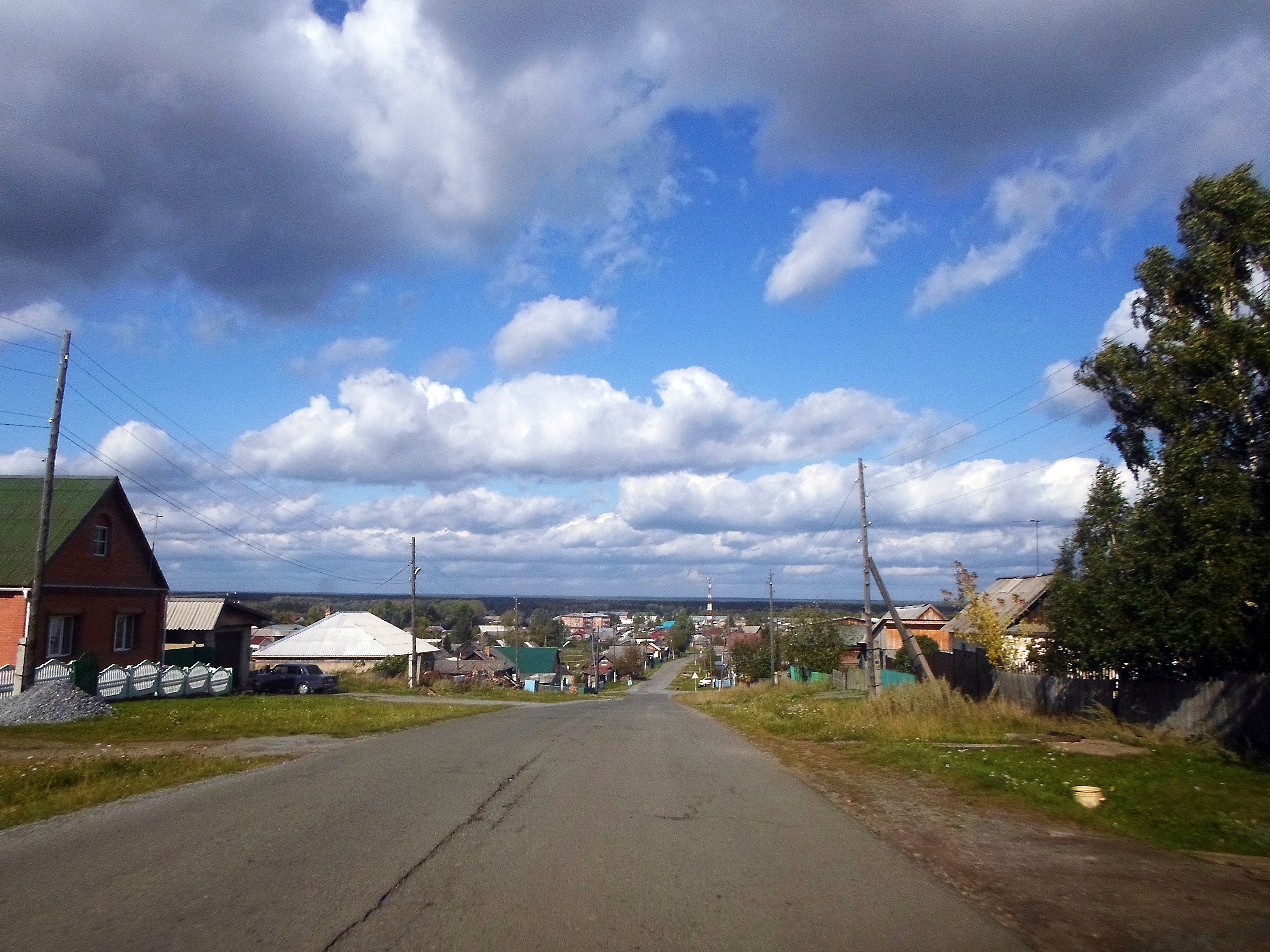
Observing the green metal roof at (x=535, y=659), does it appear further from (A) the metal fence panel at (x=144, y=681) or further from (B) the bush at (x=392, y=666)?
(A) the metal fence panel at (x=144, y=681)

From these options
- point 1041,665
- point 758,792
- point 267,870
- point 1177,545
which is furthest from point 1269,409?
point 267,870

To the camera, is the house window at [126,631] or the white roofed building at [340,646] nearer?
the house window at [126,631]

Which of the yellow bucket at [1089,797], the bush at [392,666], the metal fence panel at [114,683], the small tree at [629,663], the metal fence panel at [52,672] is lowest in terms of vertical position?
the small tree at [629,663]

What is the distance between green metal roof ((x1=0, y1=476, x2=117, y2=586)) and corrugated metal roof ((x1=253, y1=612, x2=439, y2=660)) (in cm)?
3241

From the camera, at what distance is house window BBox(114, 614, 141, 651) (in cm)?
3450

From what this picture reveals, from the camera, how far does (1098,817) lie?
34.2 ft

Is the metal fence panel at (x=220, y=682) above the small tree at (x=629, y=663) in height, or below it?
above

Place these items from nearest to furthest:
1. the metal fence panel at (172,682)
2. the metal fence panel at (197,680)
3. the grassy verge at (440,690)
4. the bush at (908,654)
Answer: the metal fence panel at (172,682)
the metal fence panel at (197,680)
the bush at (908,654)
the grassy verge at (440,690)

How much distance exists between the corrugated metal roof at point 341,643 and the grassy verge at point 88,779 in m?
50.7

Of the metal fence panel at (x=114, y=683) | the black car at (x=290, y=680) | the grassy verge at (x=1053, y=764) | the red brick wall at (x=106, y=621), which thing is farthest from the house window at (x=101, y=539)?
the grassy verge at (x=1053, y=764)

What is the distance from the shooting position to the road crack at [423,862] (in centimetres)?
571

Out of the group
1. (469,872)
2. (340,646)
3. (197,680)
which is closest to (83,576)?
(197,680)

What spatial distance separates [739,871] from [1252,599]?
52.2 feet

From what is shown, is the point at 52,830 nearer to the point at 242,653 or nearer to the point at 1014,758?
the point at 1014,758
